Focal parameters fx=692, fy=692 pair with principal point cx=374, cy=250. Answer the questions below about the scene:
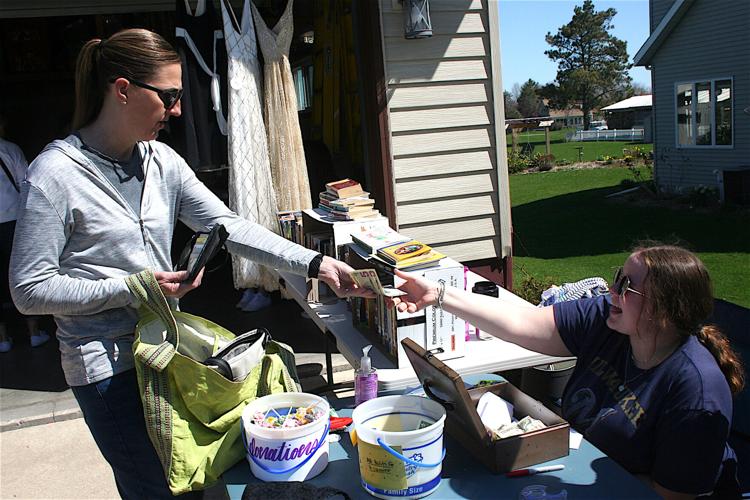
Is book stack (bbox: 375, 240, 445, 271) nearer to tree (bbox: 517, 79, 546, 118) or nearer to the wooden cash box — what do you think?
the wooden cash box

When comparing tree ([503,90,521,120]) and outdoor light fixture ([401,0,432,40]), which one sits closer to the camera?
outdoor light fixture ([401,0,432,40])

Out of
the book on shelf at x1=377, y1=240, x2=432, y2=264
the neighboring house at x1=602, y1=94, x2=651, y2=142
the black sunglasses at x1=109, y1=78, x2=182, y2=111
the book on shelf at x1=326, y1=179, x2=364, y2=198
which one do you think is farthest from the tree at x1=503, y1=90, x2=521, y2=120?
the black sunglasses at x1=109, y1=78, x2=182, y2=111

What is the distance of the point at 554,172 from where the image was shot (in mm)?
26344

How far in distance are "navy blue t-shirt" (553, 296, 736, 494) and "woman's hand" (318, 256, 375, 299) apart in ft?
2.75

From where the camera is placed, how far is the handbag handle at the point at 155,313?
6.06 feet

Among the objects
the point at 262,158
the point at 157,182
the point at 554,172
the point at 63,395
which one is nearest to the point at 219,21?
the point at 262,158

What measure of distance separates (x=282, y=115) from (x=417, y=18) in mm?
1226

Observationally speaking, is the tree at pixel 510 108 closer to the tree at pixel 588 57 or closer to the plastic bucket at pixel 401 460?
the tree at pixel 588 57

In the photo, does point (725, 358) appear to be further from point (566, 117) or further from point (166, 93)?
point (566, 117)

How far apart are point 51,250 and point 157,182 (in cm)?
40

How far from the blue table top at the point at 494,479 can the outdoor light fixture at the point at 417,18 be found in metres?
3.57

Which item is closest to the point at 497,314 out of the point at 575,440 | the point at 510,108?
the point at 575,440

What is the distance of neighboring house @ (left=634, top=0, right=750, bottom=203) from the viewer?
1540 centimetres

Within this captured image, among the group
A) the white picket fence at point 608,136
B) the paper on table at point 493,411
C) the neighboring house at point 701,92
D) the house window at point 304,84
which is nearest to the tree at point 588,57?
the white picket fence at point 608,136
